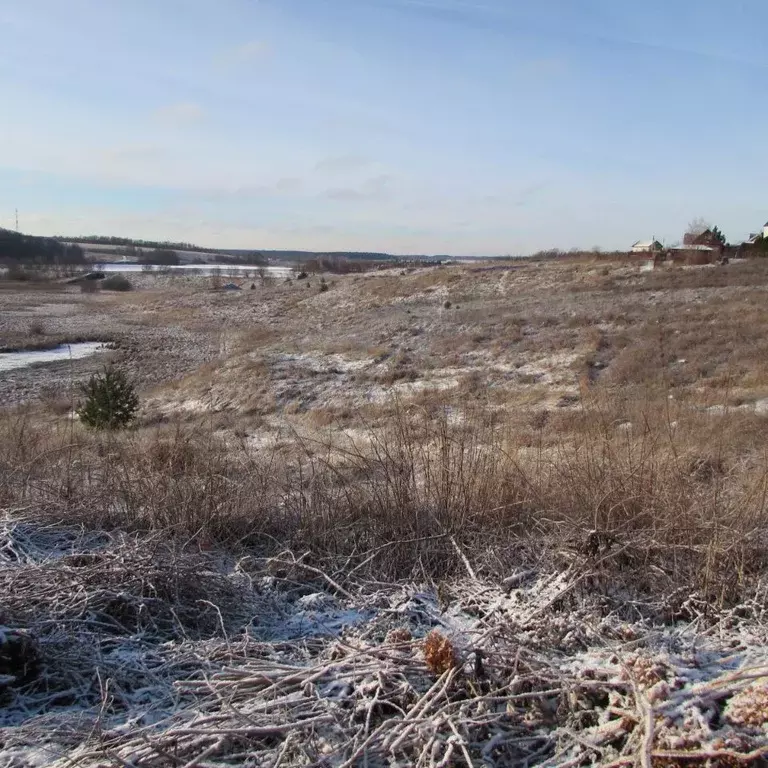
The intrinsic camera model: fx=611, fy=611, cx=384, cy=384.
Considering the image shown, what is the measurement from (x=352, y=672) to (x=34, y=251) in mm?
120349

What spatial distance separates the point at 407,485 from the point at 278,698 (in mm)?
1772

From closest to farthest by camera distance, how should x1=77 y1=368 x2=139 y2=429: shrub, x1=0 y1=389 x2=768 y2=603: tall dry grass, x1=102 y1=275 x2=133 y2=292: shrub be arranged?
x1=0 y1=389 x2=768 y2=603: tall dry grass < x1=77 y1=368 x2=139 y2=429: shrub < x1=102 y1=275 x2=133 y2=292: shrub

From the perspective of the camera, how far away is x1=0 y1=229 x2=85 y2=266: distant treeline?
10106 cm

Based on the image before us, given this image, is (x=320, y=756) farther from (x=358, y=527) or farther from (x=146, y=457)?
(x=146, y=457)

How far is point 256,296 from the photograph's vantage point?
45375mm

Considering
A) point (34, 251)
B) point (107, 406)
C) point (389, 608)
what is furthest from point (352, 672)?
point (34, 251)

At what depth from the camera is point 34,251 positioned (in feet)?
342


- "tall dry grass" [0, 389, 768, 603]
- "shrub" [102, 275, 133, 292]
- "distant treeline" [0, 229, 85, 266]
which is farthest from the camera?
"distant treeline" [0, 229, 85, 266]

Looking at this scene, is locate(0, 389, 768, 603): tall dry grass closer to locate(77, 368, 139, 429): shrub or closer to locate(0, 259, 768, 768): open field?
locate(0, 259, 768, 768): open field

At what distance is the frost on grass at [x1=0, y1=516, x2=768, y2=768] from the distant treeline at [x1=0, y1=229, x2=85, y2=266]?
109 metres

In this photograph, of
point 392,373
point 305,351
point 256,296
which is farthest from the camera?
point 256,296

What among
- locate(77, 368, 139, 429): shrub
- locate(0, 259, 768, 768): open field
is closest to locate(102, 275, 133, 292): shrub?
locate(77, 368, 139, 429): shrub

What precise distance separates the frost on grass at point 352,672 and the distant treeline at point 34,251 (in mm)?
109287

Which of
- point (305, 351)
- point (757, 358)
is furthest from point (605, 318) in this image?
point (305, 351)
